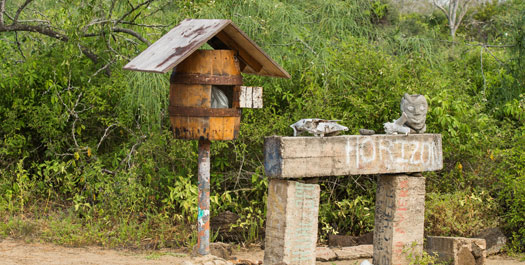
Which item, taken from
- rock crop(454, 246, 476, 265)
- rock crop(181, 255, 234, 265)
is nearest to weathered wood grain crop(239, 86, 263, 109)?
rock crop(181, 255, 234, 265)

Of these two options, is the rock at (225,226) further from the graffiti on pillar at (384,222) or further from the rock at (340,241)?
the graffiti on pillar at (384,222)

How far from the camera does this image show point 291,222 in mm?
5180

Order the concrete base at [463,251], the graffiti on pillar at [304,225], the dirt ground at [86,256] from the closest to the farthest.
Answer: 1. the graffiti on pillar at [304,225]
2. the concrete base at [463,251]
3. the dirt ground at [86,256]

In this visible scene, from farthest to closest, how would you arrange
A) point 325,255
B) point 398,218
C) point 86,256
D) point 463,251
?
point 325,255
point 86,256
point 463,251
point 398,218

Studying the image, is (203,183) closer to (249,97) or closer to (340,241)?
(249,97)

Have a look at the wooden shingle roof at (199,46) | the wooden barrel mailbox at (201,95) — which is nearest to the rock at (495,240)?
the wooden shingle roof at (199,46)

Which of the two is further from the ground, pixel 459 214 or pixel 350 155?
pixel 350 155

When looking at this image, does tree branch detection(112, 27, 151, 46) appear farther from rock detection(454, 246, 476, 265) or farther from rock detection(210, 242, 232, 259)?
rock detection(454, 246, 476, 265)

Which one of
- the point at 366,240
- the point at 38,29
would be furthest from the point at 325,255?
the point at 38,29

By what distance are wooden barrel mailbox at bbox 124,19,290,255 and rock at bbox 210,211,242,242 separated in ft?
6.70

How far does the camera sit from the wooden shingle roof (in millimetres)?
4699

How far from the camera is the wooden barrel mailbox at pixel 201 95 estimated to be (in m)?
4.95

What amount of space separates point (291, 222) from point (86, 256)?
8.47 feet

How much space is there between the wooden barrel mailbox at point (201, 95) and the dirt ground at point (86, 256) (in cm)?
192
